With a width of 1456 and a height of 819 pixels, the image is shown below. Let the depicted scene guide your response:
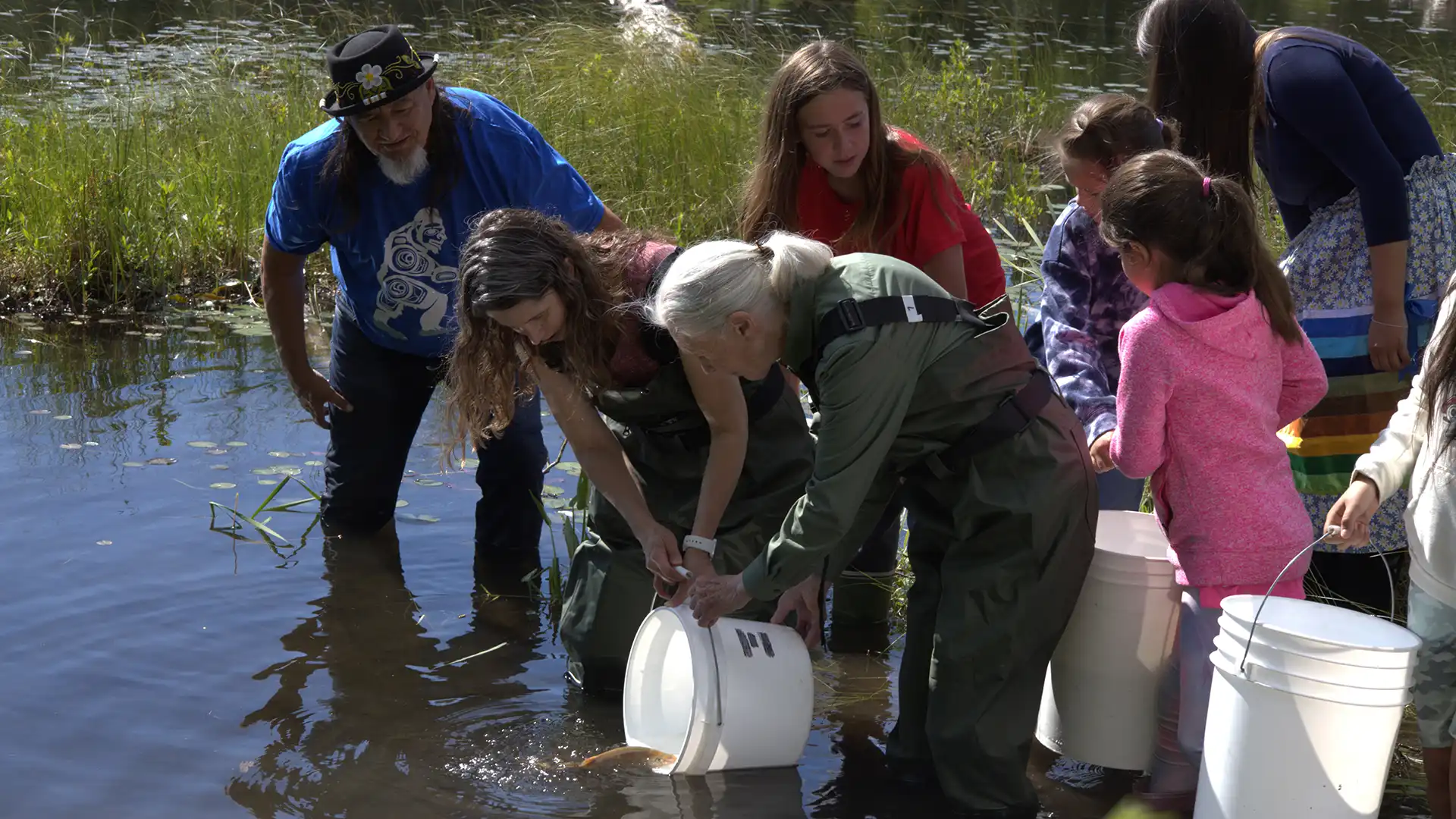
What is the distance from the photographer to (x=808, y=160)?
12.0ft

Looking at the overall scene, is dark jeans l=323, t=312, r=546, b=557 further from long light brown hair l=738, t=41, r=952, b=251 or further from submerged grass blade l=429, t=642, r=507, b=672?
A: long light brown hair l=738, t=41, r=952, b=251

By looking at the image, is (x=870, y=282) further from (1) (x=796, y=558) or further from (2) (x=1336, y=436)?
(2) (x=1336, y=436)

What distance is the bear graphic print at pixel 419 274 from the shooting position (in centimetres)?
403

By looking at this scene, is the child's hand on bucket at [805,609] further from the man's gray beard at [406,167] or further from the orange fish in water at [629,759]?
the man's gray beard at [406,167]

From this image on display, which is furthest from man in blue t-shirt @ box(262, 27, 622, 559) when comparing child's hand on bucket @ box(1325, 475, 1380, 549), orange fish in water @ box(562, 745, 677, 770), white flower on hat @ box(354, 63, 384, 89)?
child's hand on bucket @ box(1325, 475, 1380, 549)

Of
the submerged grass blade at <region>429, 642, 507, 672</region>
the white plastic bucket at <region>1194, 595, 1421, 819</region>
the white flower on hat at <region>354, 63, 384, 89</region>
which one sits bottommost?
the submerged grass blade at <region>429, 642, 507, 672</region>

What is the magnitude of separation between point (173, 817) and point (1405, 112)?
334cm

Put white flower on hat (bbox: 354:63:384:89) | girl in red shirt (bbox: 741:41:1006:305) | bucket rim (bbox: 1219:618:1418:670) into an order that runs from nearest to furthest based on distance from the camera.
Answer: bucket rim (bbox: 1219:618:1418:670)
girl in red shirt (bbox: 741:41:1006:305)
white flower on hat (bbox: 354:63:384:89)

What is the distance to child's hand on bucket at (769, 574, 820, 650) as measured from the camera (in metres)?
3.50

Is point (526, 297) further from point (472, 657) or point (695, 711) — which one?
point (472, 657)

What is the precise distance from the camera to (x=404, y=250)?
159 inches

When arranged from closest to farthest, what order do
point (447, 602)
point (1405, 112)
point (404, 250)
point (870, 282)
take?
point (870, 282) < point (1405, 112) < point (404, 250) < point (447, 602)

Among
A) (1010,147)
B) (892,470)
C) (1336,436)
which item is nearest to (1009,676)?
(892,470)

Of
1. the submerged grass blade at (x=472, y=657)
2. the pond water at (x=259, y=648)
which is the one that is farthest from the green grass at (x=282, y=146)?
the submerged grass blade at (x=472, y=657)
